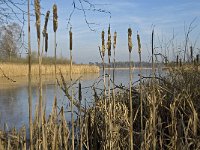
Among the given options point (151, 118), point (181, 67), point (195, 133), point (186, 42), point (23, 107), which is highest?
point (186, 42)

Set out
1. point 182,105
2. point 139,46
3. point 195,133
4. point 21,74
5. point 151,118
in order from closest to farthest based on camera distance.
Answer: point 139,46 < point 151,118 < point 195,133 < point 182,105 < point 21,74

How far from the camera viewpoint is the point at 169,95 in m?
3.67

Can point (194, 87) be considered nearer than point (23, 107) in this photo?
Yes

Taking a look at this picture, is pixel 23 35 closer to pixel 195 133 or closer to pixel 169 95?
pixel 169 95

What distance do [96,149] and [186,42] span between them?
78.7 inches

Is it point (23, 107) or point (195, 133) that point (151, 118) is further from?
point (23, 107)

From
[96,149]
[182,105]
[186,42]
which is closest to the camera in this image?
[182,105]

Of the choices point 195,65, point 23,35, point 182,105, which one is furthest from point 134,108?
point 23,35

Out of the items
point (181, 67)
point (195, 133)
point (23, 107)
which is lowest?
point (23, 107)

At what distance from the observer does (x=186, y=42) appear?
171 inches

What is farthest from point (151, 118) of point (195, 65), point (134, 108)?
point (195, 65)

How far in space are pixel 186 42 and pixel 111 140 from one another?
7.18 ft

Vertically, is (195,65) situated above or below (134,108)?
above

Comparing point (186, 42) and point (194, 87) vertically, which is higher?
point (186, 42)
